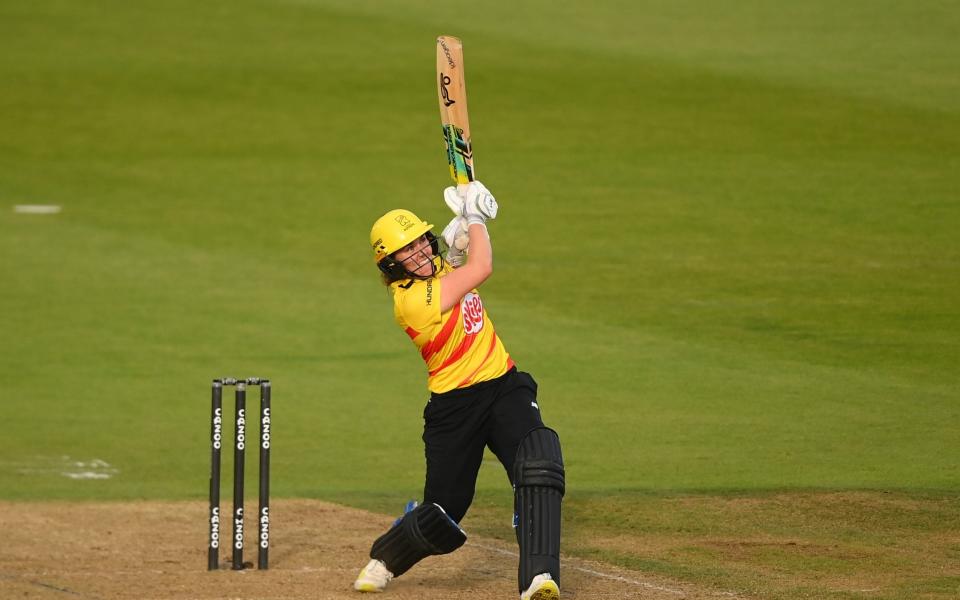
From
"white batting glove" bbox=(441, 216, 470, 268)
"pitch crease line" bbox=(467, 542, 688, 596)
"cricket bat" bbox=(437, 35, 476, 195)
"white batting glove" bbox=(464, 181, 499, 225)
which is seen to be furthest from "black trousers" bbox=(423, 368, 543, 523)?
"cricket bat" bbox=(437, 35, 476, 195)

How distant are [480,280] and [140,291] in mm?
11065

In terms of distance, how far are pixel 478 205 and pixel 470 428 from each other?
1.17m

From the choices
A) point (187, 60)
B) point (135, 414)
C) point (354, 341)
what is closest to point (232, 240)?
point (354, 341)

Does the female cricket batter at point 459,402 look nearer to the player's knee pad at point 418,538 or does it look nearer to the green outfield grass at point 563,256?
the player's knee pad at point 418,538

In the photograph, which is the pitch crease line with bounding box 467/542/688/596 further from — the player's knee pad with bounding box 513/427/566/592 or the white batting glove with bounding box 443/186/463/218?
the white batting glove with bounding box 443/186/463/218

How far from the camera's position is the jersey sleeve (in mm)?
8242

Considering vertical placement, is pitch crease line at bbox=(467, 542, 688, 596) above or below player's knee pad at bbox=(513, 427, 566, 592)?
below

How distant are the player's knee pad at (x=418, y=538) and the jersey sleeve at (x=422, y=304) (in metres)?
1.02

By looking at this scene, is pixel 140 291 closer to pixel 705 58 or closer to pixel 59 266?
pixel 59 266

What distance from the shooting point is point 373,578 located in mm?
8688

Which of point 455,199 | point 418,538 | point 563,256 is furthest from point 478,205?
point 563,256

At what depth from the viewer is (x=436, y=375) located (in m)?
8.52

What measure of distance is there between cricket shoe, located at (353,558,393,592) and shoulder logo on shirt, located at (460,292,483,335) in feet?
4.57

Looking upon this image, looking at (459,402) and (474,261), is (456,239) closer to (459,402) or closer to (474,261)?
(474,261)
